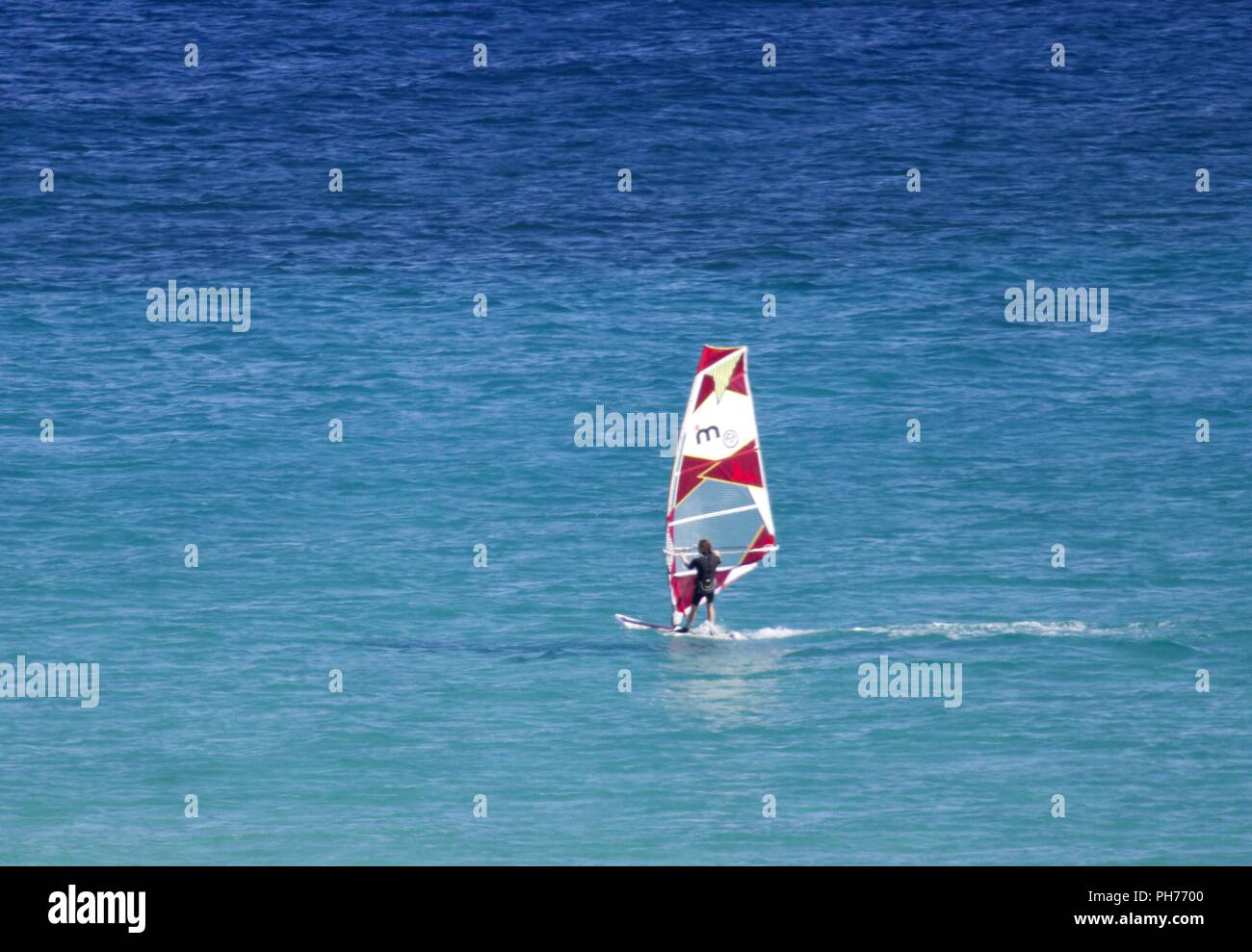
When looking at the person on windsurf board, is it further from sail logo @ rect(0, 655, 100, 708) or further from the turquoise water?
sail logo @ rect(0, 655, 100, 708)

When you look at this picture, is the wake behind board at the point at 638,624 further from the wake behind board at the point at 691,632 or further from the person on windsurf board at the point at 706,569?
the person on windsurf board at the point at 706,569

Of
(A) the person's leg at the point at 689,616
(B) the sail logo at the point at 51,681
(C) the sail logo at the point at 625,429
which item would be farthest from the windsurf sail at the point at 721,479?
(C) the sail logo at the point at 625,429

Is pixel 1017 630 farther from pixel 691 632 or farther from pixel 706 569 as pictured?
pixel 706 569

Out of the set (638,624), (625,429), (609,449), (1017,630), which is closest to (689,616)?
(638,624)

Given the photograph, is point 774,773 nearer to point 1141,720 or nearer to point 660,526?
A: point 1141,720

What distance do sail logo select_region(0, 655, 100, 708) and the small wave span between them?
16814 millimetres

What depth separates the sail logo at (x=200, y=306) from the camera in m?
78.0

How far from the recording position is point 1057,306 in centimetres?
8031

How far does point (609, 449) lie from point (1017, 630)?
21518 millimetres

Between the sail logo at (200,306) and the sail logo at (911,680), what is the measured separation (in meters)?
38.3

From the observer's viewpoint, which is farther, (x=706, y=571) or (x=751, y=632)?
(x=751, y=632)

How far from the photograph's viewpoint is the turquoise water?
40656mm

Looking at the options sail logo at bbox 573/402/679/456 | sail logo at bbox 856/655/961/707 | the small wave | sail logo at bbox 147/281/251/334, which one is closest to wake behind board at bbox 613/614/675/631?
sail logo at bbox 856/655/961/707

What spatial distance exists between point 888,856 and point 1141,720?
950 cm
